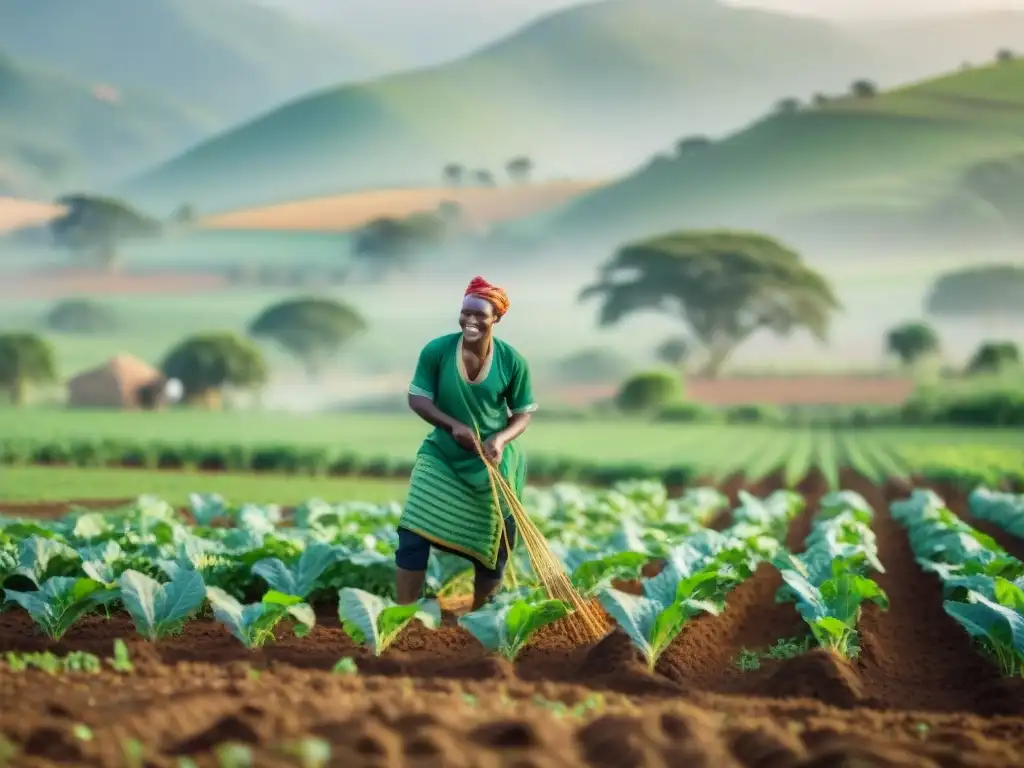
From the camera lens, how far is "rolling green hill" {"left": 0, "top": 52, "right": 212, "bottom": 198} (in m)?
26.1

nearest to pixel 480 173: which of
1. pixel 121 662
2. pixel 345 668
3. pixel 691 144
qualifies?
pixel 691 144

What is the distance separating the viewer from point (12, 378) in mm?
25219

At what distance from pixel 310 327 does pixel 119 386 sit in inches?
204

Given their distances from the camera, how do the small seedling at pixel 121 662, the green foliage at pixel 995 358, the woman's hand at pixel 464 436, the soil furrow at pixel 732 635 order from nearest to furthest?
the small seedling at pixel 121 662
the soil furrow at pixel 732 635
the woman's hand at pixel 464 436
the green foliage at pixel 995 358

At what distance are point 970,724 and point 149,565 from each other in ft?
12.1

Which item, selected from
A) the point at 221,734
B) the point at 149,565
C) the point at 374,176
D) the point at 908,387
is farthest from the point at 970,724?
the point at 374,176

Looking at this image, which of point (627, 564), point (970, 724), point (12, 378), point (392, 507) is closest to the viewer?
point (970, 724)

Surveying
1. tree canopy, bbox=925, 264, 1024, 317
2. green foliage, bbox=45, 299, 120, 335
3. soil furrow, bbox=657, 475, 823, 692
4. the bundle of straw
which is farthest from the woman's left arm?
tree canopy, bbox=925, 264, 1024, 317

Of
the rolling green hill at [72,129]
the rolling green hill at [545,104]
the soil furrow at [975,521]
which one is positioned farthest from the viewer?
the rolling green hill at [545,104]

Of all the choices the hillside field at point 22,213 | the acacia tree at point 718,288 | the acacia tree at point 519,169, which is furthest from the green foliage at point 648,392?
the hillside field at point 22,213

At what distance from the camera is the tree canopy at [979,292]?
2623cm

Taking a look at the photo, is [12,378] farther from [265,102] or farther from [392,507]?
[392,507]

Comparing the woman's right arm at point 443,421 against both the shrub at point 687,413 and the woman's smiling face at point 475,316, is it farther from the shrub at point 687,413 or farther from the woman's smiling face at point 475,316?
the shrub at point 687,413

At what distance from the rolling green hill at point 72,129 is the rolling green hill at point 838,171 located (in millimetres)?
9090
